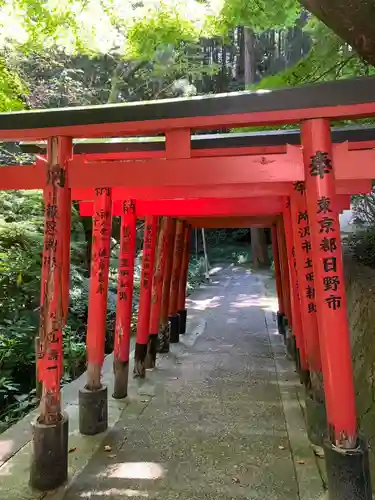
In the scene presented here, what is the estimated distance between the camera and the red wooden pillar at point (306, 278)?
178 inches

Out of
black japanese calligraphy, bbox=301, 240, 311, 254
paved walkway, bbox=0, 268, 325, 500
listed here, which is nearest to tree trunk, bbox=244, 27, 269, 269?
paved walkway, bbox=0, 268, 325, 500

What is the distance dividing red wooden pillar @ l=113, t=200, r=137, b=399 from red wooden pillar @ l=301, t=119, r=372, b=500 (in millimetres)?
3058

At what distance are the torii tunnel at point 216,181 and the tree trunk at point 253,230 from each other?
694 inches

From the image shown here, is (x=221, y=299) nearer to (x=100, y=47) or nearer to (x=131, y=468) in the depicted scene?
(x=100, y=47)

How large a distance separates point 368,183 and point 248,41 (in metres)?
19.0

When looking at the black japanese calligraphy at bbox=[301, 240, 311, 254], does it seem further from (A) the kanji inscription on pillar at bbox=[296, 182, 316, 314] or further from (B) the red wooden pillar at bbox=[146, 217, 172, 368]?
(B) the red wooden pillar at bbox=[146, 217, 172, 368]

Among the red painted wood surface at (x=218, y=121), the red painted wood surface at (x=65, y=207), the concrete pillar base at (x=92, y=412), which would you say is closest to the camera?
the red painted wood surface at (x=218, y=121)

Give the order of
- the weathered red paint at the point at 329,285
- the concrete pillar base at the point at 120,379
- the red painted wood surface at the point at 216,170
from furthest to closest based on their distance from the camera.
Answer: the concrete pillar base at the point at 120,379
the red painted wood surface at the point at 216,170
the weathered red paint at the point at 329,285

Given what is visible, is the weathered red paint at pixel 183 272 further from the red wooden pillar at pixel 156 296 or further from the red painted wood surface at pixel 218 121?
the red painted wood surface at pixel 218 121

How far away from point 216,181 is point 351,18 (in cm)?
168

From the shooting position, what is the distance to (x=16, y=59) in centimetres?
963

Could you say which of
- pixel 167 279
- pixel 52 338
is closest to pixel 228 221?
pixel 167 279

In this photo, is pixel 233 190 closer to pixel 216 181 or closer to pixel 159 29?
pixel 216 181

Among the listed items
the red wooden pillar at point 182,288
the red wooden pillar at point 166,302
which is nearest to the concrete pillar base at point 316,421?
the red wooden pillar at point 166,302
